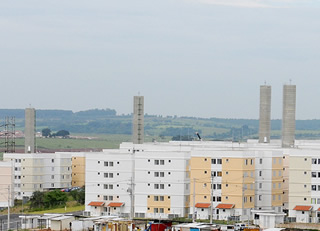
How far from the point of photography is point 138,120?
309 ft

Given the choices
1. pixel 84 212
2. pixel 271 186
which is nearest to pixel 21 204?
pixel 84 212

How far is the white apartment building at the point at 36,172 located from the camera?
8994 centimetres

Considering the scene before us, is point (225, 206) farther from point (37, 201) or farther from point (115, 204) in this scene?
point (37, 201)

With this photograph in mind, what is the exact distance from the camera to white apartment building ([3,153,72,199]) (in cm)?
8994

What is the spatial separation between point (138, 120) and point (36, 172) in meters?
12.6

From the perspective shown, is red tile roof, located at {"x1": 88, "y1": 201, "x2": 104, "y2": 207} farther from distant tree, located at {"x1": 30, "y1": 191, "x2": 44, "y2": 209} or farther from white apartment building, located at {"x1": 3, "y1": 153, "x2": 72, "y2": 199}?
white apartment building, located at {"x1": 3, "y1": 153, "x2": 72, "y2": 199}

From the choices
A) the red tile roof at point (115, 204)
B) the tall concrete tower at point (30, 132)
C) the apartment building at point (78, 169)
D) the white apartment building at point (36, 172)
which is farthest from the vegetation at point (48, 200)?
the tall concrete tower at point (30, 132)

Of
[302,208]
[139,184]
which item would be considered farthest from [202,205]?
[302,208]

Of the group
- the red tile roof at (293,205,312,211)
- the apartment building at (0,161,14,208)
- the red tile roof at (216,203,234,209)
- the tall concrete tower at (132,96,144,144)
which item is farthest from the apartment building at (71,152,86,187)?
the red tile roof at (293,205,312,211)

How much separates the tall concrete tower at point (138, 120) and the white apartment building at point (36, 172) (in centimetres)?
836

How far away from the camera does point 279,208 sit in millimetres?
70625

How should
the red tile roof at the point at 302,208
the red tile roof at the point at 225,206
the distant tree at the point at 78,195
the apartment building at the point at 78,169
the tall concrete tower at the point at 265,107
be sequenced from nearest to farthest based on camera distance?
the red tile roof at the point at 302,208 < the red tile roof at the point at 225,206 < the distant tree at the point at 78,195 < the tall concrete tower at the point at 265,107 < the apartment building at the point at 78,169

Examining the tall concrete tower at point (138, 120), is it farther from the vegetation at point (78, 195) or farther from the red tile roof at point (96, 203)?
the red tile roof at point (96, 203)

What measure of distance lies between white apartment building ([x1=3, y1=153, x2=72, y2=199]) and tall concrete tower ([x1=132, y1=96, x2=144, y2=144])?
836 centimetres
